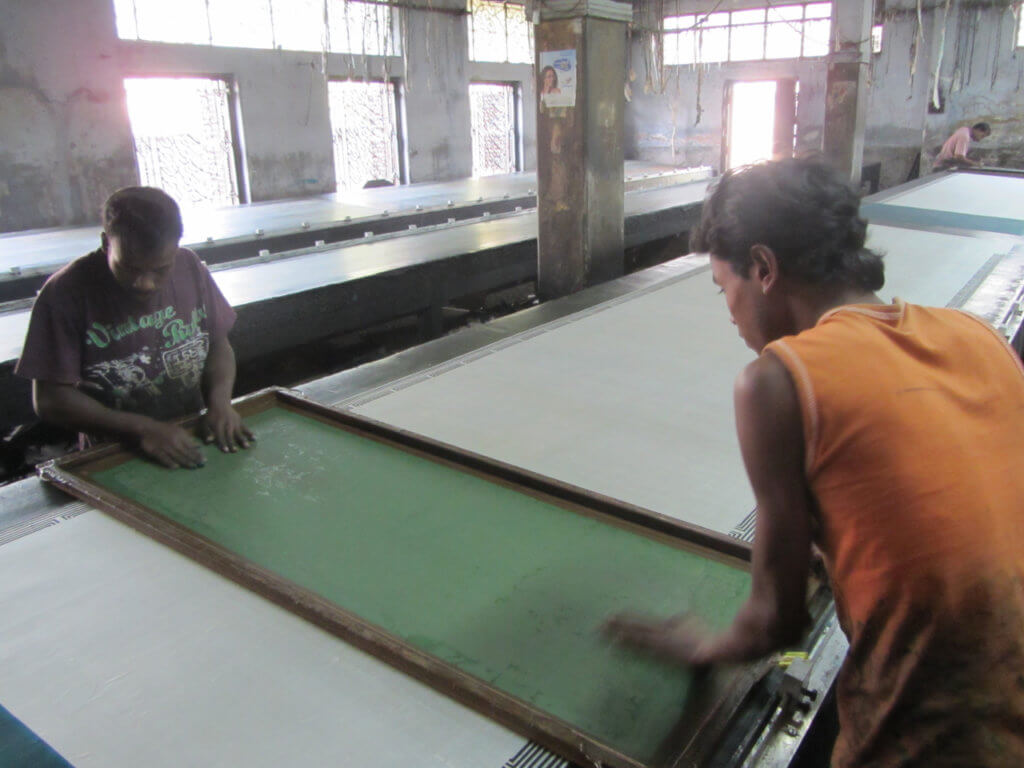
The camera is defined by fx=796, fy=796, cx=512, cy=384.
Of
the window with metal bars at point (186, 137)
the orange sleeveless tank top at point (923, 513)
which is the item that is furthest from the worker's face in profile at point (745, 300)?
the window with metal bars at point (186, 137)

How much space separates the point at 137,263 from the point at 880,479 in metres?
1.58

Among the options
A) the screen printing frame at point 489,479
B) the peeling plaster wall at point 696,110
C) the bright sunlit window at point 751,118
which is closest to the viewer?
the screen printing frame at point 489,479

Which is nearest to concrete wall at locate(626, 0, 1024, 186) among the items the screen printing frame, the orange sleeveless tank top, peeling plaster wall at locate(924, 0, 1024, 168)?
peeling plaster wall at locate(924, 0, 1024, 168)

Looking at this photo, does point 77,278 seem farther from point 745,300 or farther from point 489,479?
point 745,300

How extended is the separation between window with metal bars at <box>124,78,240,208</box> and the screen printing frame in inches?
264

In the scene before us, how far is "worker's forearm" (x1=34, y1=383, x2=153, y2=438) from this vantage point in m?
1.81

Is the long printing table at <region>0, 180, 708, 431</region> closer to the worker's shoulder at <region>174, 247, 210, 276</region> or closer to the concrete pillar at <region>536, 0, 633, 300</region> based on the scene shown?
the concrete pillar at <region>536, 0, 633, 300</region>

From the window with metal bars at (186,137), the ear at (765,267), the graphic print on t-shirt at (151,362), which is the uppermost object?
the window with metal bars at (186,137)

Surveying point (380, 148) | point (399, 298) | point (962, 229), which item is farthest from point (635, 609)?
point (380, 148)

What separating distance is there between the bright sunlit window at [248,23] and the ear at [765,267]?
7.07 meters

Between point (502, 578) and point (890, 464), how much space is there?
775 mm

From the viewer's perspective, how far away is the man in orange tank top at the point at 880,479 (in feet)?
2.73

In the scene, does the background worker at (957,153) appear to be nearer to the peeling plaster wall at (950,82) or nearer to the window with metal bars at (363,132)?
the peeling plaster wall at (950,82)

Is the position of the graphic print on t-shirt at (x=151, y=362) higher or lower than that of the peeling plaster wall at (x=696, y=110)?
lower
